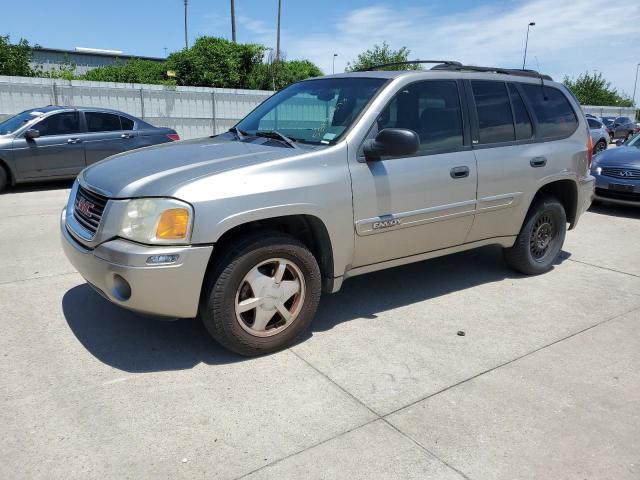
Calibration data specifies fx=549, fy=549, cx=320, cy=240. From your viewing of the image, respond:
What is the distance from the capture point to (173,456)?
262 cm

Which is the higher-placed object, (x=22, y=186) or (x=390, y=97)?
(x=390, y=97)

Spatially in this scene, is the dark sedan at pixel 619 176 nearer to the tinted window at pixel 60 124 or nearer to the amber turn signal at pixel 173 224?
the amber turn signal at pixel 173 224

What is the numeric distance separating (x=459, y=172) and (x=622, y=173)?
6040 millimetres

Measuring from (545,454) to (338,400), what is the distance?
43.5 inches

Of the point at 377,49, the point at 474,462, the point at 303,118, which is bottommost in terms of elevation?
the point at 474,462

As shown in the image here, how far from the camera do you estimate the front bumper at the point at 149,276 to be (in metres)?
3.12

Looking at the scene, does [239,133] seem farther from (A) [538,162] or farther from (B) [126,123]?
(B) [126,123]

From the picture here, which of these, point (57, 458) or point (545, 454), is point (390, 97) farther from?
point (57, 458)

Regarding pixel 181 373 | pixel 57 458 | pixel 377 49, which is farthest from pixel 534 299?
pixel 377 49

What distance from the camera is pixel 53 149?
9.83 metres

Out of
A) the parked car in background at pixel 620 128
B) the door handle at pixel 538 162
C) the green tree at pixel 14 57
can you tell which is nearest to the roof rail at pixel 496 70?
the door handle at pixel 538 162

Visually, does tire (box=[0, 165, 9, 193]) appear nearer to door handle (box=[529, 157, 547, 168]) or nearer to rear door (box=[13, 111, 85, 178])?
rear door (box=[13, 111, 85, 178])

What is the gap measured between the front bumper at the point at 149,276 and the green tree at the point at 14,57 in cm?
2122

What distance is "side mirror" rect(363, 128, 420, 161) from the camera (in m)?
3.65
